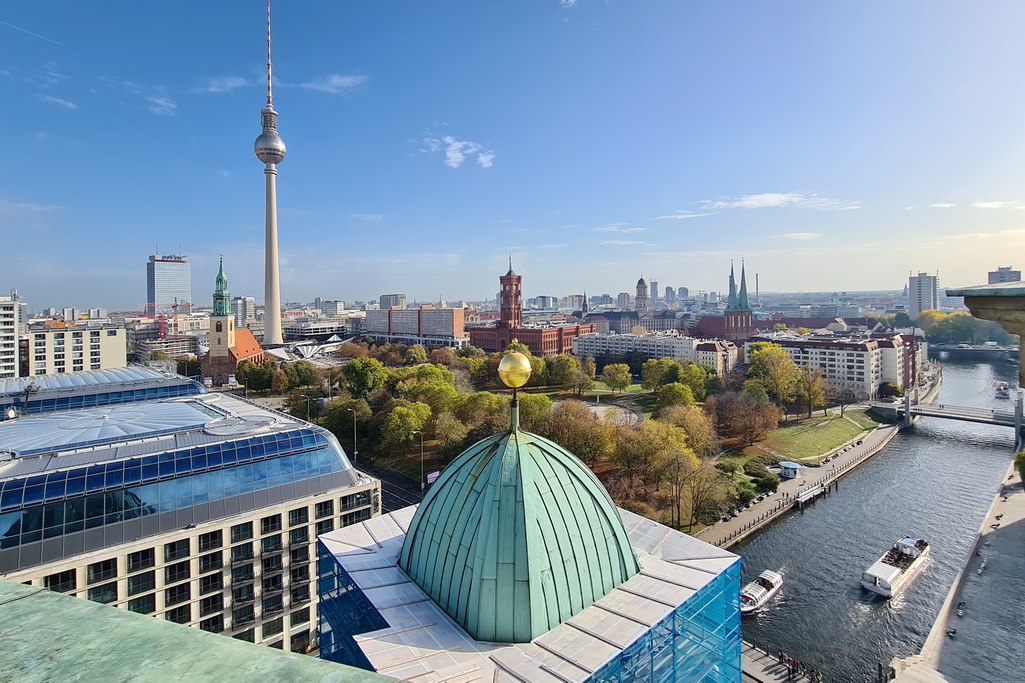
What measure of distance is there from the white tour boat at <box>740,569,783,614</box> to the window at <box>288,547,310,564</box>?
67.6 feet

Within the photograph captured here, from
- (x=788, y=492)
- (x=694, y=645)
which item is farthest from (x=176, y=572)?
(x=788, y=492)

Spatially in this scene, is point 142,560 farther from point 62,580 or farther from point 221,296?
point 221,296

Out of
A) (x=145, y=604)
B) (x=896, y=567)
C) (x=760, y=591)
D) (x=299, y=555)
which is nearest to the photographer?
(x=145, y=604)

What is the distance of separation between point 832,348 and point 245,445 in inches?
3211

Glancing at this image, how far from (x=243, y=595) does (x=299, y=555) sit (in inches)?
99.9

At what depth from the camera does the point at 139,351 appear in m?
122

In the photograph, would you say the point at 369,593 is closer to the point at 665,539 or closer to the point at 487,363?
the point at 665,539

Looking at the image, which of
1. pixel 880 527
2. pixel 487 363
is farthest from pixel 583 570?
pixel 487 363

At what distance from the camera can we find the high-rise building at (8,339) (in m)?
70.3

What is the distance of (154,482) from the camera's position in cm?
2200

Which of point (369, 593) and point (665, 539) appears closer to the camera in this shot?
point (369, 593)

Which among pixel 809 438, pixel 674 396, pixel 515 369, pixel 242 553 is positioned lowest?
pixel 809 438

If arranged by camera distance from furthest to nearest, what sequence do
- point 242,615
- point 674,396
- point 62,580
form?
point 674,396, point 242,615, point 62,580

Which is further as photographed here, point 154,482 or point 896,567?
point 896,567
